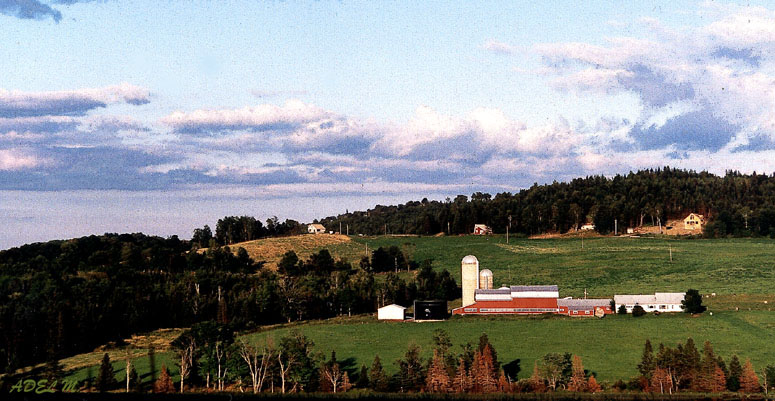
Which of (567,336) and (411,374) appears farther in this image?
(567,336)

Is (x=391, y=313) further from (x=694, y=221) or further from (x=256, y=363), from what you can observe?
(x=694, y=221)

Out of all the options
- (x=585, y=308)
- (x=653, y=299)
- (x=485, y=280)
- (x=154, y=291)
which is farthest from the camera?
(x=485, y=280)

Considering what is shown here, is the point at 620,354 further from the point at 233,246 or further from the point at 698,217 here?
the point at 698,217

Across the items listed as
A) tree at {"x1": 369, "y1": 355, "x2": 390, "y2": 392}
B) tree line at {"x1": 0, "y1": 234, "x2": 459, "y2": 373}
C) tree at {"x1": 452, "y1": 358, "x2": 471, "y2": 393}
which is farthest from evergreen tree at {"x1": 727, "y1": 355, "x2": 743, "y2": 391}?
tree line at {"x1": 0, "y1": 234, "x2": 459, "y2": 373}

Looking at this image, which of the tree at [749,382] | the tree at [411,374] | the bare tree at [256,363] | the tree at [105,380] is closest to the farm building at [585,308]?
the tree at [749,382]

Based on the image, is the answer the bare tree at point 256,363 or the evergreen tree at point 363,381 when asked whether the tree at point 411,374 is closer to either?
the evergreen tree at point 363,381

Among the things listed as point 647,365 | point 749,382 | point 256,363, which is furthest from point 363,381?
point 749,382
